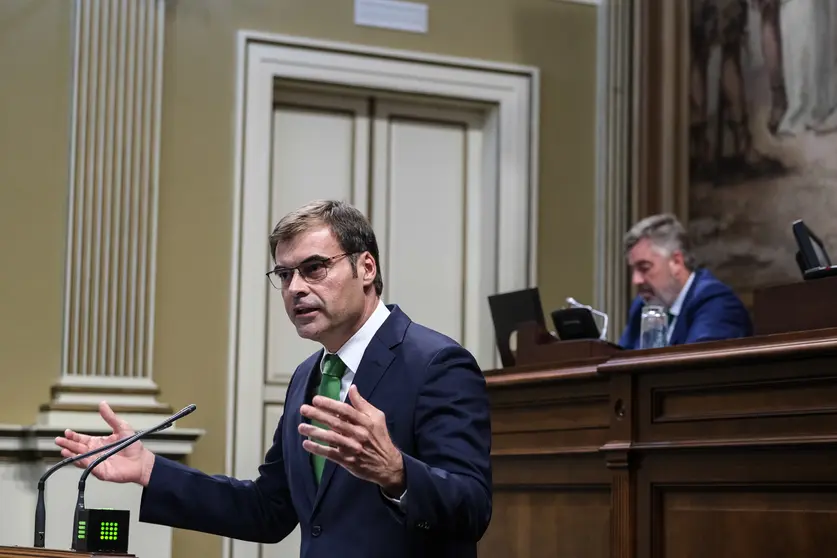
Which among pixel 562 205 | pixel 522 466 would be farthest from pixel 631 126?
pixel 522 466

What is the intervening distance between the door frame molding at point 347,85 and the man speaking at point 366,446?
3405mm

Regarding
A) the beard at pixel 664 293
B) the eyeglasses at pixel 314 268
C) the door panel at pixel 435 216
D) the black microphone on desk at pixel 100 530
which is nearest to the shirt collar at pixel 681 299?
the beard at pixel 664 293

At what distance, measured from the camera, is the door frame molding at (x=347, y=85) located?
6.49 meters

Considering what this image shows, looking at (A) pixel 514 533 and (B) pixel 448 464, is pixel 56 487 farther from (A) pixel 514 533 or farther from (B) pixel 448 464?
(B) pixel 448 464

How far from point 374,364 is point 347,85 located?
4227mm

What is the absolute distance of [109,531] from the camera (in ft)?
9.07

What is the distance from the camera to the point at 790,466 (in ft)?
12.4

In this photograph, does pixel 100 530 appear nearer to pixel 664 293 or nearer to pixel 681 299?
pixel 681 299

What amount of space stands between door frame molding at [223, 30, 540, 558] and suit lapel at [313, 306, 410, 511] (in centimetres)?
369

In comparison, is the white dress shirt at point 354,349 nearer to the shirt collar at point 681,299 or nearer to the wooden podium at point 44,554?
the wooden podium at point 44,554

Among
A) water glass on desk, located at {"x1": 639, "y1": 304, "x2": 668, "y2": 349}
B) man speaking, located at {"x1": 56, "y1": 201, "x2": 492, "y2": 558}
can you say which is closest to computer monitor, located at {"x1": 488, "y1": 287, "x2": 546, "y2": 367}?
A: water glass on desk, located at {"x1": 639, "y1": 304, "x2": 668, "y2": 349}

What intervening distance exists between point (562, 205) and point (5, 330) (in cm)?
295

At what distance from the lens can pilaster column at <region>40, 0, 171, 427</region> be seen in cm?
613

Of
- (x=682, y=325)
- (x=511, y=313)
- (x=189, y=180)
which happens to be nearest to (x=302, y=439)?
(x=511, y=313)
